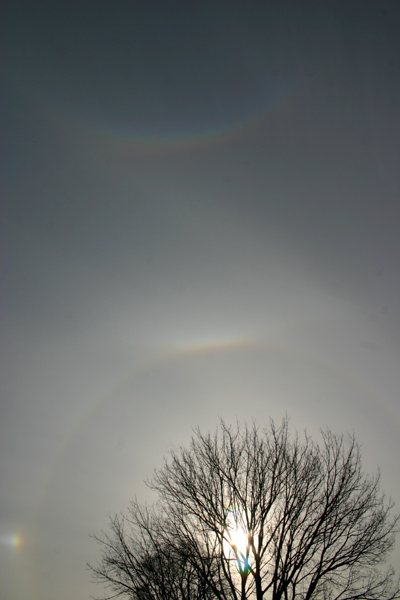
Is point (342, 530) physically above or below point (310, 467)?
below

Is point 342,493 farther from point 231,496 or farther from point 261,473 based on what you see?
point 231,496

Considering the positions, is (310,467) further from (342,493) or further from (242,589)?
(242,589)

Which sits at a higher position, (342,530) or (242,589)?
(342,530)

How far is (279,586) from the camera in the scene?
42.7ft

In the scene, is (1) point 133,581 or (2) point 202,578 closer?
(2) point 202,578

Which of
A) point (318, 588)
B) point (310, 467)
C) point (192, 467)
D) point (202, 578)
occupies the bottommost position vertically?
point (318, 588)

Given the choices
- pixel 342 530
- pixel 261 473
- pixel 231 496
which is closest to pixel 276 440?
pixel 261 473

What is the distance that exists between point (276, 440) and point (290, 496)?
5.56 ft

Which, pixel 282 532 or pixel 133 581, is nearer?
pixel 282 532

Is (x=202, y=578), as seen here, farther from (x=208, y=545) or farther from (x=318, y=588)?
(x=318, y=588)

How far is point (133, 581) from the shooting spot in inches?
590

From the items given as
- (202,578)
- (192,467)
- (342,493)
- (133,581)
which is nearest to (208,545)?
(202,578)

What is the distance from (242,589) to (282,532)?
2140 mm

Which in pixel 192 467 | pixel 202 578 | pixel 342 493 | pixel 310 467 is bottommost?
pixel 202 578
